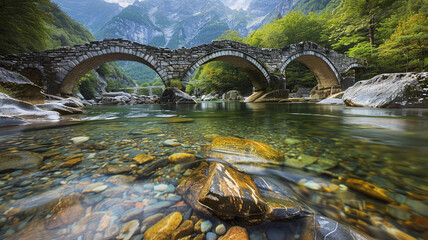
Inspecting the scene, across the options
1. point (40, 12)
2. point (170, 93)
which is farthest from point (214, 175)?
point (40, 12)

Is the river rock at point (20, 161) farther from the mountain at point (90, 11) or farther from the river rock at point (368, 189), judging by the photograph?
the mountain at point (90, 11)

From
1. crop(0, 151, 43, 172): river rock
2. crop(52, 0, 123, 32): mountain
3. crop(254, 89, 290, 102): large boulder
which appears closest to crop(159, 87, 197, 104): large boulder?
crop(254, 89, 290, 102): large boulder

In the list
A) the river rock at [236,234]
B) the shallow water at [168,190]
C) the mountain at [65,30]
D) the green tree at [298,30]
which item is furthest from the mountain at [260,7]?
the river rock at [236,234]

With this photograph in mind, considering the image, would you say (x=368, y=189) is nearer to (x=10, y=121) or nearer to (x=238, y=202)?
(x=238, y=202)

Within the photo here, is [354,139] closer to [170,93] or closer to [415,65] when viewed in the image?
[170,93]

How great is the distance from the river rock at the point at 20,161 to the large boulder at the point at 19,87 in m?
4.24

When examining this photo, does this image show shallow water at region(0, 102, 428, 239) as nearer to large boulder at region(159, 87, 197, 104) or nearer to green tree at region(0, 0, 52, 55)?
large boulder at region(159, 87, 197, 104)

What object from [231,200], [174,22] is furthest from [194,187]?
[174,22]

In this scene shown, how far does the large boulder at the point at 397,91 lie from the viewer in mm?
4172

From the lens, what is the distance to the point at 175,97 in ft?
29.8

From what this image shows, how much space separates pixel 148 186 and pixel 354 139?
200 centimetres

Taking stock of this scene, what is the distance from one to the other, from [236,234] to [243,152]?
28.4 inches

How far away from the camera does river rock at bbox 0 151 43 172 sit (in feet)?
3.21

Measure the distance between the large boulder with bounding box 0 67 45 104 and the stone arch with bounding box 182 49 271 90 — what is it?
6.65 m
